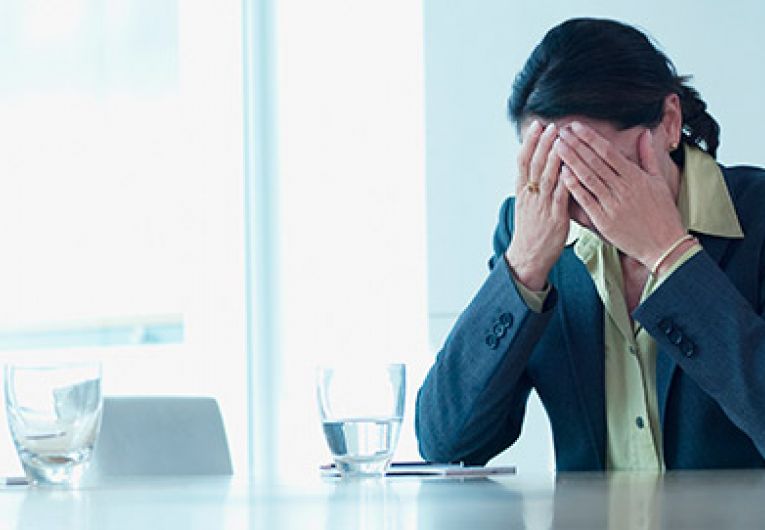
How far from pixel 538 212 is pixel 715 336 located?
1.01ft

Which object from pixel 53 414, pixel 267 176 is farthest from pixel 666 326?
pixel 267 176

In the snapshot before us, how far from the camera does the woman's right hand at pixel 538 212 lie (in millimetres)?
1532

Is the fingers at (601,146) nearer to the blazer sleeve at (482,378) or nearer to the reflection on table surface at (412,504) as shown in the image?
the blazer sleeve at (482,378)

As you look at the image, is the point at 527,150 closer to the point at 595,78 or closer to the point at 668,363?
the point at 595,78

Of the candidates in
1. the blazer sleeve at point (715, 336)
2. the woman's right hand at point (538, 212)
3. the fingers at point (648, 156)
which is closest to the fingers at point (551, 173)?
the woman's right hand at point (538, 212)

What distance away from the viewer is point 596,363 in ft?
5.29

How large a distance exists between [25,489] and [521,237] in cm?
69

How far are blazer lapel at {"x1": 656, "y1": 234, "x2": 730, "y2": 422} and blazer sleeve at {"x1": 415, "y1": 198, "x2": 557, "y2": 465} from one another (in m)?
0.15

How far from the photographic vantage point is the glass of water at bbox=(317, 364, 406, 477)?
3.69 ft

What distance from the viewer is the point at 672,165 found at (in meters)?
1.68

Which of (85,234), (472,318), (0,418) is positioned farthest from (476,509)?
(85,234)

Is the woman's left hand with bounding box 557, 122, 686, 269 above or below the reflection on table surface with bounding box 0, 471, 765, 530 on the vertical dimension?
above

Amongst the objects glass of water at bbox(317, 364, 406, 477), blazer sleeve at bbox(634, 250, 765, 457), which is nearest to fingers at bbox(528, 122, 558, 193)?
blazer sleeve at bbox(634, 250, 765, 457)

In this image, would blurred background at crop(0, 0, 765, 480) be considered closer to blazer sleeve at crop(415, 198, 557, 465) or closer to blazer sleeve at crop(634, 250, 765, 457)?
blazer sleeve at crop(415, 198, 557, 465)
